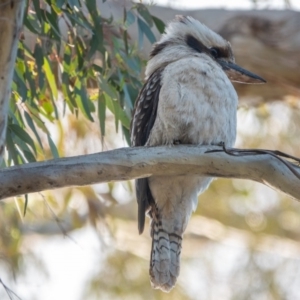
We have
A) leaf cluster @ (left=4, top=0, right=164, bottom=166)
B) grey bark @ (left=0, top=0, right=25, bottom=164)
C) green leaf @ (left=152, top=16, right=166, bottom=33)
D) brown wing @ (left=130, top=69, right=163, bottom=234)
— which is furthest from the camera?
green leaf @ (left=152, top=16, right=166, bottom=33)

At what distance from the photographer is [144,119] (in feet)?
10.4

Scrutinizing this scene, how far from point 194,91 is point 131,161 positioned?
577mm

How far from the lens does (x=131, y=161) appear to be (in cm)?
253

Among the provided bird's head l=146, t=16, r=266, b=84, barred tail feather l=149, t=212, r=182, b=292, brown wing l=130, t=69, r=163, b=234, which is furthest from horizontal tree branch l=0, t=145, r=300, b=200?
bird's head l=146, t=16, r=266, b=84

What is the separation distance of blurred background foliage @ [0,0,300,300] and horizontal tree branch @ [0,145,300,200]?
1.60 ft

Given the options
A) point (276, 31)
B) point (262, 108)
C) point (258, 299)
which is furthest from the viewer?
point (258, 299)

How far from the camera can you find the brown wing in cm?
313

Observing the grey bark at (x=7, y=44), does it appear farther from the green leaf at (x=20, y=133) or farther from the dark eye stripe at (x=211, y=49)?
the dark eye stripe at (x=211, y=49)

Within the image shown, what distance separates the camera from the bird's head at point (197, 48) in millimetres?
3371

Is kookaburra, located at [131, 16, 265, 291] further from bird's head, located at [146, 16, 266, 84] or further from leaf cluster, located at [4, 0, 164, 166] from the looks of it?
leaf cluster, located at [4, 0, 164, 166]

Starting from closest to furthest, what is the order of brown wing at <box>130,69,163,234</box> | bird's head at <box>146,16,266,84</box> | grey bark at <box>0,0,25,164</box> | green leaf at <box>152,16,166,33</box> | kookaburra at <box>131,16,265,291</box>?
grey bark at <box>0,0,25,164</box>
kookaburra at <box>131,16,265,291</box>
brown wing at <box>130,69,163,234</box>
bird's head at <box>146,16,266,84</box>
green leaf at <box>152,16,166,33</box>

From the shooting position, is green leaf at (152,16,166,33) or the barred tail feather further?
green leaf at (152,16,166,33)

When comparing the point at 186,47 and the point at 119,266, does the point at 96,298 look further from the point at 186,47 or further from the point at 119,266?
the point at 186,47

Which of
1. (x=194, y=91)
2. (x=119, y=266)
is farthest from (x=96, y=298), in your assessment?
(x=194, y=91)
